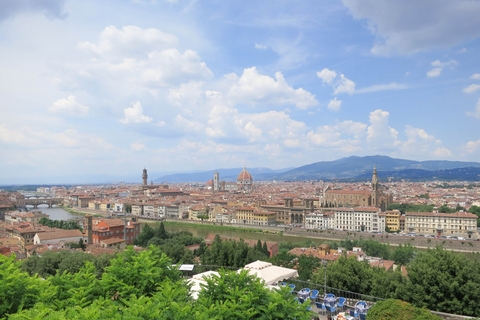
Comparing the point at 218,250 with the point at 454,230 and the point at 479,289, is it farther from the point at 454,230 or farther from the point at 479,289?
the point at 454,230

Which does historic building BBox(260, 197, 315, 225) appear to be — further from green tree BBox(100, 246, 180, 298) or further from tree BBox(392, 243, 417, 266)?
green tree BBox(100, 246, 180, 298)

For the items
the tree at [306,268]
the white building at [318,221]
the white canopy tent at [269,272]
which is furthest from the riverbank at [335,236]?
the white canopy tent at [269,272]

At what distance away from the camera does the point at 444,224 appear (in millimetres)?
30266

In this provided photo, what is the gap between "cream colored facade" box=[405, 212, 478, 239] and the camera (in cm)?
2914

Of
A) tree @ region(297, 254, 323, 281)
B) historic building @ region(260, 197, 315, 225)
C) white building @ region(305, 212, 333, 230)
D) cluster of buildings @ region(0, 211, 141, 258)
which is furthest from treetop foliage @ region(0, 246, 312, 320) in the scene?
historic building @ region(260, 197, 315, 225)

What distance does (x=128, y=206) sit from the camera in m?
54.2

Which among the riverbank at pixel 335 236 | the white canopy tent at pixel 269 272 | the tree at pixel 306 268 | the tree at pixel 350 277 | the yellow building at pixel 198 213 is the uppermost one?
the white canopy tent at pixel 269 272

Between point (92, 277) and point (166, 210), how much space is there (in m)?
44.3

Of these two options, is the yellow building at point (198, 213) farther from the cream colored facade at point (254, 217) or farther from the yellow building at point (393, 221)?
the yellow building at point (393, 221)

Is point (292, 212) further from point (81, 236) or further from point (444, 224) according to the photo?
point (81, 236)

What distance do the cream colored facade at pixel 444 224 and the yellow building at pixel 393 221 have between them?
0.78m

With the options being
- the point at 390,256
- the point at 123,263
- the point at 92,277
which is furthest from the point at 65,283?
the point at 390,256

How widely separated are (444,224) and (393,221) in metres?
4.22

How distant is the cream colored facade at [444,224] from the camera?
29.1m
